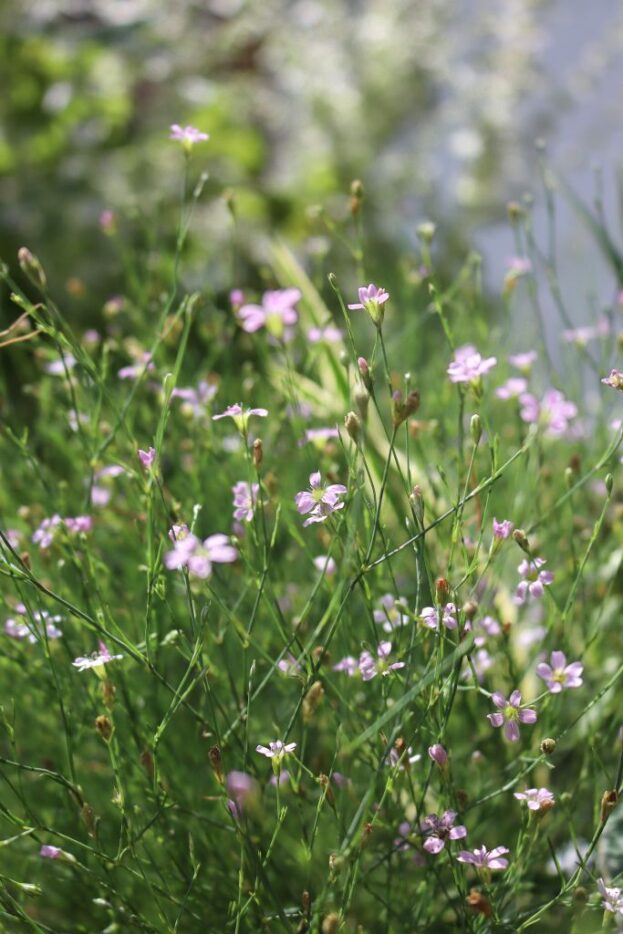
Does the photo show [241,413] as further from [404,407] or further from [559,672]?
[559,672]

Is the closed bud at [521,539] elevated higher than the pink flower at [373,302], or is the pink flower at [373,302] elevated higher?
the pink flower at [373,302]

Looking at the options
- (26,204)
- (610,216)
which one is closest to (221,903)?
(26,204)

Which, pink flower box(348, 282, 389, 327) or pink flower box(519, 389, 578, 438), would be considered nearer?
pink flower box(348, 282, 389, 327)

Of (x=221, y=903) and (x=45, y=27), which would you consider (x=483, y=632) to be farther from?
(x=45, y=27)

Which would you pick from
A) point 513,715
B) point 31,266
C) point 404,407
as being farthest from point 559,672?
point 31,266

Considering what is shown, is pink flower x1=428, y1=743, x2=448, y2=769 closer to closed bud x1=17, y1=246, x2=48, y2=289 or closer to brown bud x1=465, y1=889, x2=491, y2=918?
brown bud x1=465, y1=889, x2=491, y2=918

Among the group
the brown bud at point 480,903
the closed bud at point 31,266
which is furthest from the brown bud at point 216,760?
the closed bud at point 31,266

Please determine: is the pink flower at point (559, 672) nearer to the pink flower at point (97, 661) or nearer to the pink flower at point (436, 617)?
the pink flower at point (436, 617)

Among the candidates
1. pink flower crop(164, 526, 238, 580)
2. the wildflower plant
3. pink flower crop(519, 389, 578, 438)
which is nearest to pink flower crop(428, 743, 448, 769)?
the wildflower plant
